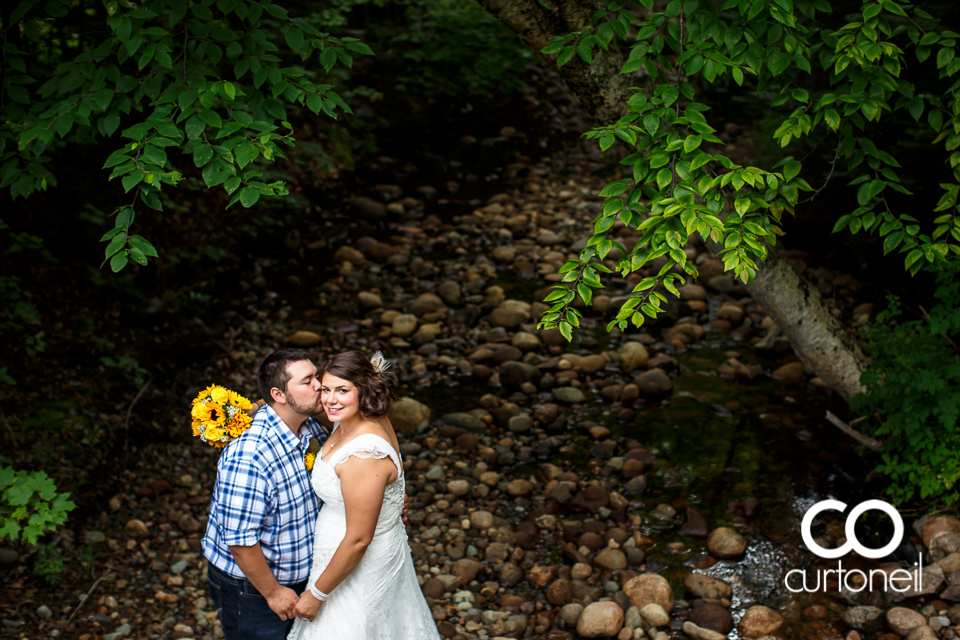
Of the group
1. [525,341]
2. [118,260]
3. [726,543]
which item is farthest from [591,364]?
[118,260]

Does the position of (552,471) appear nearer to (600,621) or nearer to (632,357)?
(600,621)

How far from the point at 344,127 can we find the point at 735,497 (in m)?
7.36

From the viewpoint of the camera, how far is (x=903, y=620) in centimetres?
393

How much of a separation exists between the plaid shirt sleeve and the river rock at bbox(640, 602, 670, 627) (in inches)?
93.4

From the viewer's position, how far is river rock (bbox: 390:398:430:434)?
5926mm

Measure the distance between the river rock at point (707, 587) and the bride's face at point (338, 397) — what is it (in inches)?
102

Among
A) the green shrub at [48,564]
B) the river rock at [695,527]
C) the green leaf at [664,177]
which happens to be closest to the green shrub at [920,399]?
the river rock at [695,527]

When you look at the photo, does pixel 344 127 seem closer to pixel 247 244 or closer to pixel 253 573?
pixel 247 244

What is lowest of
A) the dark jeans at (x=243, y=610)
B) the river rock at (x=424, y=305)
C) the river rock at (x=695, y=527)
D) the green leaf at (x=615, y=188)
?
the river rock at (x=424, y=305)

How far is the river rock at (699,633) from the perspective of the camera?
3953 millimetres

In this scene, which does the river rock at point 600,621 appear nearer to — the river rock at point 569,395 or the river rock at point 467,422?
the river rock at point 467,422

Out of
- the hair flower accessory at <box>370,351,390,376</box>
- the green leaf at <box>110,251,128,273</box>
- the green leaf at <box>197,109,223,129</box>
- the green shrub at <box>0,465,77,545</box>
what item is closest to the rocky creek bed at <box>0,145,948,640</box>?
the green shrub at <box>0,465,77,545</box>

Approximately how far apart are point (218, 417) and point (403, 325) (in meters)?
4.14

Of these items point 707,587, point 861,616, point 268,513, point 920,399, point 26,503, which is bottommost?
point 707,587
